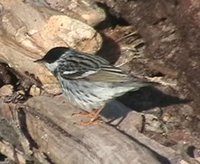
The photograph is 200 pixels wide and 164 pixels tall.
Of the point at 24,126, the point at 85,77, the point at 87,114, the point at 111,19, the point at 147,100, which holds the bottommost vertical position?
the point at 147,100

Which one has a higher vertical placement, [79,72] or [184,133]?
[79,72]

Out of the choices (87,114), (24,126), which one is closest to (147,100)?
(87,114)

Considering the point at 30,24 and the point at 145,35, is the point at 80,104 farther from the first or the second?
the point at 145,35

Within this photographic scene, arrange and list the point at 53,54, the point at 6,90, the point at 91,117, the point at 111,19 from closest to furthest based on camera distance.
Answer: the point at 91,117 < the point at 53,54 < the point at 6,90 < the point at 111,19

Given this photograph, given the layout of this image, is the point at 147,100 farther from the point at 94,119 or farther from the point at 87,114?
the point at 94,119

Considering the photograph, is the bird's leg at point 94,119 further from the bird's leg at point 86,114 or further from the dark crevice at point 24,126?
the dark crevice at point 24,126

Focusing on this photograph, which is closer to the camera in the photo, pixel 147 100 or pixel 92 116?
pixel 92 116

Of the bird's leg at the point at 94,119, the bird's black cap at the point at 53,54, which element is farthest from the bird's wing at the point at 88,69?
the bird's leg at the point at 94,119

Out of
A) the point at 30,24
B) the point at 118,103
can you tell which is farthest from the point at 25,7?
the point at 118,103
